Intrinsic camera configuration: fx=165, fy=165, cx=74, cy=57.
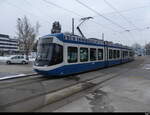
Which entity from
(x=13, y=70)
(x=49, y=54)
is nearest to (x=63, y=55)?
(x=49, y=54)

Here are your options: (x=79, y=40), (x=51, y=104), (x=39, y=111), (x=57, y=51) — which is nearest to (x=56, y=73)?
(x=57, y=51)

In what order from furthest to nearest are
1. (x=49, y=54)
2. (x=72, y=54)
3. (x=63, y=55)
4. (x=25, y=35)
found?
(x=25, y=35)
(x=72, y=54)
(x=63, y=55)
(x=49, y=54)

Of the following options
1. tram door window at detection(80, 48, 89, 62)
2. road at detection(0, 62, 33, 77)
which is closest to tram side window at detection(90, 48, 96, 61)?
tram door window at detection(80, 48, 89, 62)

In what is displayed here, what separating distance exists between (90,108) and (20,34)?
35.8 metres

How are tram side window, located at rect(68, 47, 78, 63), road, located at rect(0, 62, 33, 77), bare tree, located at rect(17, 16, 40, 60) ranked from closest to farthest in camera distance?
1. tram side window, located at rect(68, 47, 78, 63)
2. road, located at rect(0, 62, 33, 77)
3. bare tree, located at rect(17, 16, 40, 60)

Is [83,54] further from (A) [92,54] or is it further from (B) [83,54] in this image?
(A) [92,54]

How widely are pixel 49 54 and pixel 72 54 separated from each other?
222 cm

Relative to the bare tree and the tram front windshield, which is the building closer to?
the bare tree

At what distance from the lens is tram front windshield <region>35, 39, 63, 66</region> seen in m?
11.7

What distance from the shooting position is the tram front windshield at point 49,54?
11688 mm

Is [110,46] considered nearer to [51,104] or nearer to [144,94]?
[144,94]

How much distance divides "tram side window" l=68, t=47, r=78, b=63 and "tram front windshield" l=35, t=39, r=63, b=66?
97 centimetres

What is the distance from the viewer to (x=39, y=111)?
530 centimetres

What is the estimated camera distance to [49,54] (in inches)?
463
